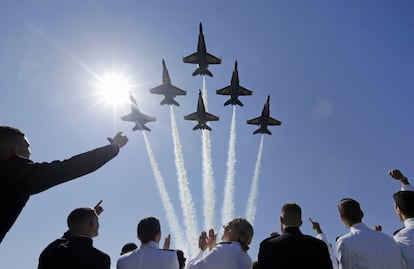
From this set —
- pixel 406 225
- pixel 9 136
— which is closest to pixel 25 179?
pixel 9 136

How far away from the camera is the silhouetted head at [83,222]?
7.25 meters

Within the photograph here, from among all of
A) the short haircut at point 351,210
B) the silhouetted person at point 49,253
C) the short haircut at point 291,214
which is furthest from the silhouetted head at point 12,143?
the short haircut at point 351,210

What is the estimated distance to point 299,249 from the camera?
743 centimetres

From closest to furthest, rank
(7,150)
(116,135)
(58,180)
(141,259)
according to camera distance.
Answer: (58,180) < (7,150) < (116,135) < (141,259)

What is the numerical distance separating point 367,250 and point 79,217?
630 centimetres

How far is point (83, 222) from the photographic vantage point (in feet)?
23.9

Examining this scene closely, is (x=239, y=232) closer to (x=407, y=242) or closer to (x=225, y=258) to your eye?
(x=225, y=258)

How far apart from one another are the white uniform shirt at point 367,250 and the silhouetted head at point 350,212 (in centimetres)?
20

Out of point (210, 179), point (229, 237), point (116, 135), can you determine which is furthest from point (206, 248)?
point (210, 179)

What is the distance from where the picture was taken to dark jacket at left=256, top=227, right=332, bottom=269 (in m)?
7.35

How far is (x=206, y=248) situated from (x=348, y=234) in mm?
3348

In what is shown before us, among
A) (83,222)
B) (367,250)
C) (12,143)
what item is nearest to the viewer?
(12,143)

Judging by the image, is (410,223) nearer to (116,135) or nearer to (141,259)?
(141,259)

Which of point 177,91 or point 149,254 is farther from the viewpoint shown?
point 177,91
